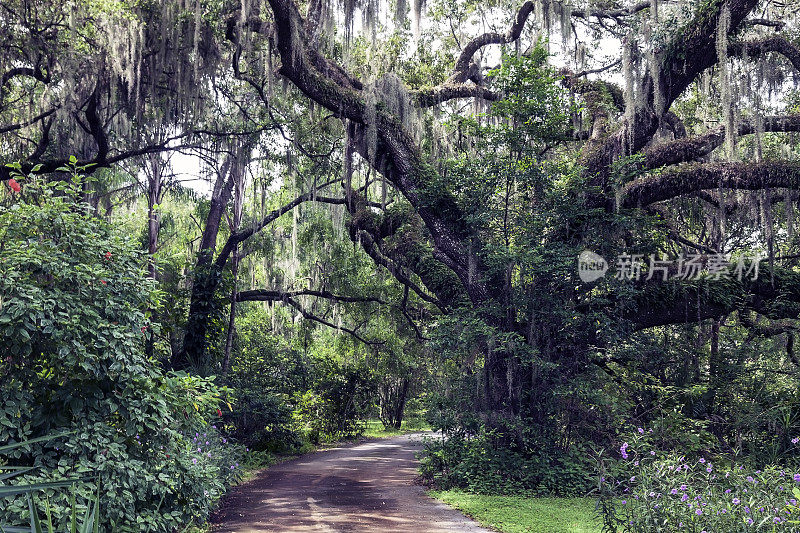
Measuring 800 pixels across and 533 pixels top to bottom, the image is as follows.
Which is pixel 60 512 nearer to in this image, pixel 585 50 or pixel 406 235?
pixel 406 235

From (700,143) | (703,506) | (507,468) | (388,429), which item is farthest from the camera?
(388,429)

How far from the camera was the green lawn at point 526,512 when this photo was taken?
7.05 meters

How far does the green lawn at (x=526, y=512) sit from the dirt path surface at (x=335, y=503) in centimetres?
25

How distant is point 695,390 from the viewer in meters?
10.2

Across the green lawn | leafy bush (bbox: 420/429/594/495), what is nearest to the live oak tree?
leafy bush (bbox: 420/429/594/495)

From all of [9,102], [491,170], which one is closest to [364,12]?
[491,170]

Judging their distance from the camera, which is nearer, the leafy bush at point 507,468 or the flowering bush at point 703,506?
the flowering bush at point 703,506

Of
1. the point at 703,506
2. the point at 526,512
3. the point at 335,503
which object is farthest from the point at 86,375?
the point at 526,512

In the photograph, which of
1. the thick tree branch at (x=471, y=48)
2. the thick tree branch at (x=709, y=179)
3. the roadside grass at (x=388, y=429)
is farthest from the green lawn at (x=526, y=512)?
the roadside grass at (x=388, y=429)

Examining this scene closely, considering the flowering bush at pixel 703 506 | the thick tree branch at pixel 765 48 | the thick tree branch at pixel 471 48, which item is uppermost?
the thick tree branch at pixel 471 48

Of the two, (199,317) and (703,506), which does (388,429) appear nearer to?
(199,317)

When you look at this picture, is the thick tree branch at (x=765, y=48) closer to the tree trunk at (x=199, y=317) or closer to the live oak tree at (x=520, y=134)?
the live oak tree at (x=520, y=134)

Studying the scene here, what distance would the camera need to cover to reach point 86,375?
5102mm

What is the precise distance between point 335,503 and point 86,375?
14.9ft
